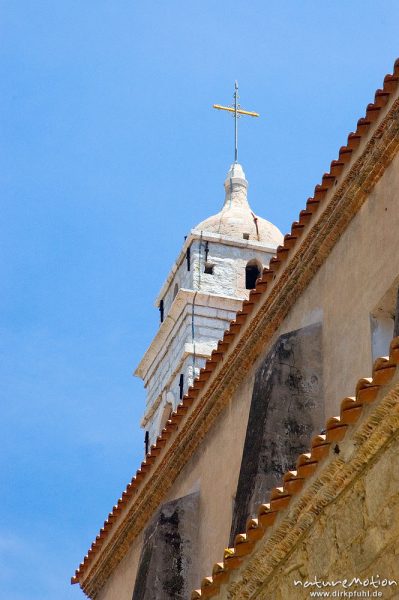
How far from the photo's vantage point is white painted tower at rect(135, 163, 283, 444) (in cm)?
2777

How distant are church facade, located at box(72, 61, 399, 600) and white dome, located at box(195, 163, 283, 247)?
41.7 ft

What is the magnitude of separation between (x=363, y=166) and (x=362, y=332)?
1391 millimetres

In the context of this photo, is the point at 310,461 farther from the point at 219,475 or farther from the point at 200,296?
the point at 200,296

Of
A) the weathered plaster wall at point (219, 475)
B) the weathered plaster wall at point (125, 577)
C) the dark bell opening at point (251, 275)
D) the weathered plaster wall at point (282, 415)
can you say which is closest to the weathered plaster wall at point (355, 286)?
the weathered plaster wall at point (282, 415)

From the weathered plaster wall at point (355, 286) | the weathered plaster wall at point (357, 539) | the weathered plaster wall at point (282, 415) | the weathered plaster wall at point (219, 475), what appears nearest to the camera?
the weathered plaster wall at point (357, 539)

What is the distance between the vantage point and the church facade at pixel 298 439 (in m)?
7.02

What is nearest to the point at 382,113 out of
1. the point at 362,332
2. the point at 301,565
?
the point at 362,332

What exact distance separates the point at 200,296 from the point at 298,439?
624 inches

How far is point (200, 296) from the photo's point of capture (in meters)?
28.3

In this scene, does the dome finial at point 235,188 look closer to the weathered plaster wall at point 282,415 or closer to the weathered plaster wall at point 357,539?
the weathered plaster wall at point 282,415

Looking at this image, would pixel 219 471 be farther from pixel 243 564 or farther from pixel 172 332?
pixel 172 332

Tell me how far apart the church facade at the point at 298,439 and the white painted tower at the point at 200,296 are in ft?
32.7

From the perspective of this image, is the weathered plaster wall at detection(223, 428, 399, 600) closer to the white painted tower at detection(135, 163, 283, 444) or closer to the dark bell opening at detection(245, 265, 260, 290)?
the white painted tower at detection(135, 163, 283, 444)

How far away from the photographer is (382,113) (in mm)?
11820
